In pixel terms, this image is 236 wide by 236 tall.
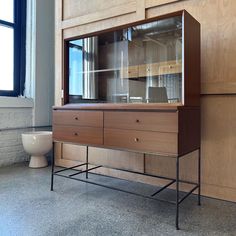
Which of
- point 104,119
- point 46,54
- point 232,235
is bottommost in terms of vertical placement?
point 232,235

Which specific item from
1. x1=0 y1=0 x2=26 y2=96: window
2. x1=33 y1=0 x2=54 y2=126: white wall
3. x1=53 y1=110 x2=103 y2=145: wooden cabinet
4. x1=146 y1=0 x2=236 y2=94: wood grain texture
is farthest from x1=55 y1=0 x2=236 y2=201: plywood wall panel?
x1=0 y1=0 x2=26 y2=96: window

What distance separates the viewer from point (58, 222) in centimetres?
152

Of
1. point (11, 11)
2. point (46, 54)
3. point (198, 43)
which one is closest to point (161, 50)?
point (198, 43)

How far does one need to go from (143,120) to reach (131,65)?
0.68 m

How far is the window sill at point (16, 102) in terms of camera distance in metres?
2.92

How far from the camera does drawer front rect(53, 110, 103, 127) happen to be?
1849mm

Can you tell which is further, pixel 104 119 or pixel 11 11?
pixel 11 11

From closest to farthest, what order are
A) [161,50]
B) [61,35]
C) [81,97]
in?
[161,50]
[81,97]
[61,35]

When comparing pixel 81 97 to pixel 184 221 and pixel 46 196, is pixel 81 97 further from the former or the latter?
pixel 184 221

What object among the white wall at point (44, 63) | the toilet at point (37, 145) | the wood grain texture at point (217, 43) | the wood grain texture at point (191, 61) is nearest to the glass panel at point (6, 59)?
the white wall at point (44, 63)

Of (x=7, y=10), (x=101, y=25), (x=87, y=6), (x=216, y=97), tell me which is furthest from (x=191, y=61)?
(x=7, y=10)

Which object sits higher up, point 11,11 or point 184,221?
point 11,11

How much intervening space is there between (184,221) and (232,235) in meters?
0.28

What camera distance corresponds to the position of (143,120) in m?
1.62
